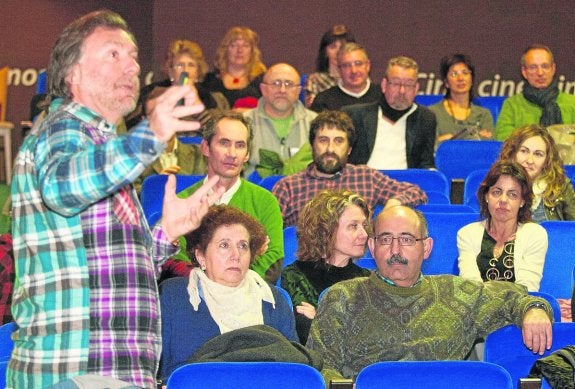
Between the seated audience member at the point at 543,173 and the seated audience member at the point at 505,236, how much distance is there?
1.80ft

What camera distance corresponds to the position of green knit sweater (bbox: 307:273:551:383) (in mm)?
3500

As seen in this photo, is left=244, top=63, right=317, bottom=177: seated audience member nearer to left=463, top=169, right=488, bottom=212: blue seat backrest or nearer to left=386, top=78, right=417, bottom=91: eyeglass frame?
left=386, top=78, right=417, bottom=91: eyeglass frame

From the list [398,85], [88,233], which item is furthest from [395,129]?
[88,233]

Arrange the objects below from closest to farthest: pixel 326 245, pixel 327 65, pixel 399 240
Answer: pixel 399 240, pixel 326 245, pixel 327 65

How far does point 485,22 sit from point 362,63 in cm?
192

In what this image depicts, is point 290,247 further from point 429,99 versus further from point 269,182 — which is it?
point 429,99

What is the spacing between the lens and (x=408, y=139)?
615cm

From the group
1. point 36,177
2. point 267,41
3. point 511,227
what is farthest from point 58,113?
point 267,41

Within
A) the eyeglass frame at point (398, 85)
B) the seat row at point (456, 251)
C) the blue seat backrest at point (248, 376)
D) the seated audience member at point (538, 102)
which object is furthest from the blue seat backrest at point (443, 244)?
the seated audience member at point (538, 102)

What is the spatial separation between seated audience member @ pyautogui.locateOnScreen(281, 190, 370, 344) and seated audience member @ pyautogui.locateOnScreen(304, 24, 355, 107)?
2938mm

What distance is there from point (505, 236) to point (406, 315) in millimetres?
1122

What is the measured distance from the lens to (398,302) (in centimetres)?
357

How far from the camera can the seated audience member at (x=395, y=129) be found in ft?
20.2

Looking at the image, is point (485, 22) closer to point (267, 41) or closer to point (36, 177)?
point (267, 41)
